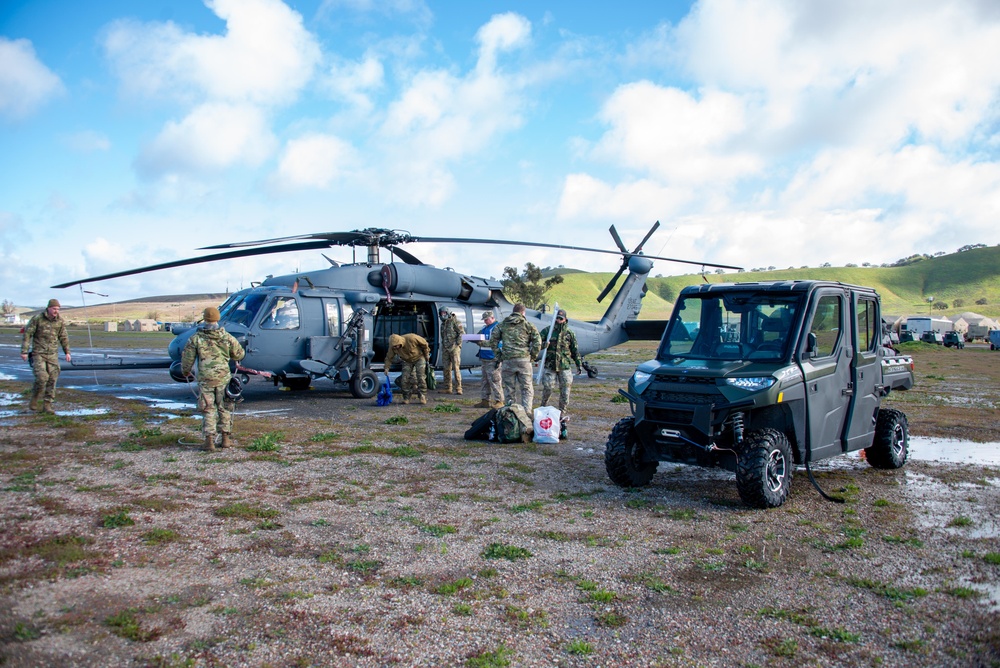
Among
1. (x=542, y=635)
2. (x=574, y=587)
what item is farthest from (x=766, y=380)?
(x=542, y=635)

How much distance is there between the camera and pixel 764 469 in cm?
591

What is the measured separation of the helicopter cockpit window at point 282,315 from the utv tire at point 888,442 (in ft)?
34.2

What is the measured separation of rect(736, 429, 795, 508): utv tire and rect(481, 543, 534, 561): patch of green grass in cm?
225

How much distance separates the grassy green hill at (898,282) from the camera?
5094 inches

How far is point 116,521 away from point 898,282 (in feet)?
554

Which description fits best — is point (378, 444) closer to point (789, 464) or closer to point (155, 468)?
point (155, 468)

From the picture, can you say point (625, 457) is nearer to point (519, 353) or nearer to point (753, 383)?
point (753, 383)

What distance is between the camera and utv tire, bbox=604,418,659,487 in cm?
673

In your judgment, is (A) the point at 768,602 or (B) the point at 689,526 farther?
(B) the point at 689,526

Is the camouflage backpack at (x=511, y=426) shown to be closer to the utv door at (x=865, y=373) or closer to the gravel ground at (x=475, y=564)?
the gravel ground at (x=475, y=564)

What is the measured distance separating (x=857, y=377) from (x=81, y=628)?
6.91 metres

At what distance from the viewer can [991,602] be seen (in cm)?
409

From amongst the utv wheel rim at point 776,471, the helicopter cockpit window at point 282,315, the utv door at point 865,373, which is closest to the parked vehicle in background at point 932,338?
the utv door at point 865,373

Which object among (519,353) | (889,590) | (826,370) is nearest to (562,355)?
(519,353)
